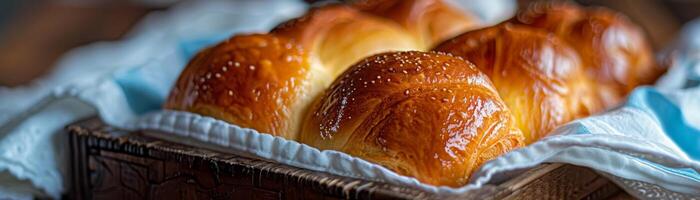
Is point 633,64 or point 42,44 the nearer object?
point 633,64

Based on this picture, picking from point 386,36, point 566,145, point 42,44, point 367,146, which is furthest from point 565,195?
point 42,44

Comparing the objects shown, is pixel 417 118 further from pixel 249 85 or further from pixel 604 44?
pixel 604 44

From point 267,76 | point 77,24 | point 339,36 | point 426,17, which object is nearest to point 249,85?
point 267,76

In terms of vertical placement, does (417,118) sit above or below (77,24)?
above

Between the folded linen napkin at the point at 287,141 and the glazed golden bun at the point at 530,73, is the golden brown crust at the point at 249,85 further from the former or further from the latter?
the glazed golden bun at the point at 530,73

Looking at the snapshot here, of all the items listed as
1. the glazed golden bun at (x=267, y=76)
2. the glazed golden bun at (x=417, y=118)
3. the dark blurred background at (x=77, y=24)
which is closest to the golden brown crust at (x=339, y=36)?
the glazed golden bun at (x=267, y=76)

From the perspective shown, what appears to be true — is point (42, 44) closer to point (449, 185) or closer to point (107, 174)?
point (107, 174)

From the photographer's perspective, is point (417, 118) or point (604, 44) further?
point (604, 44)
